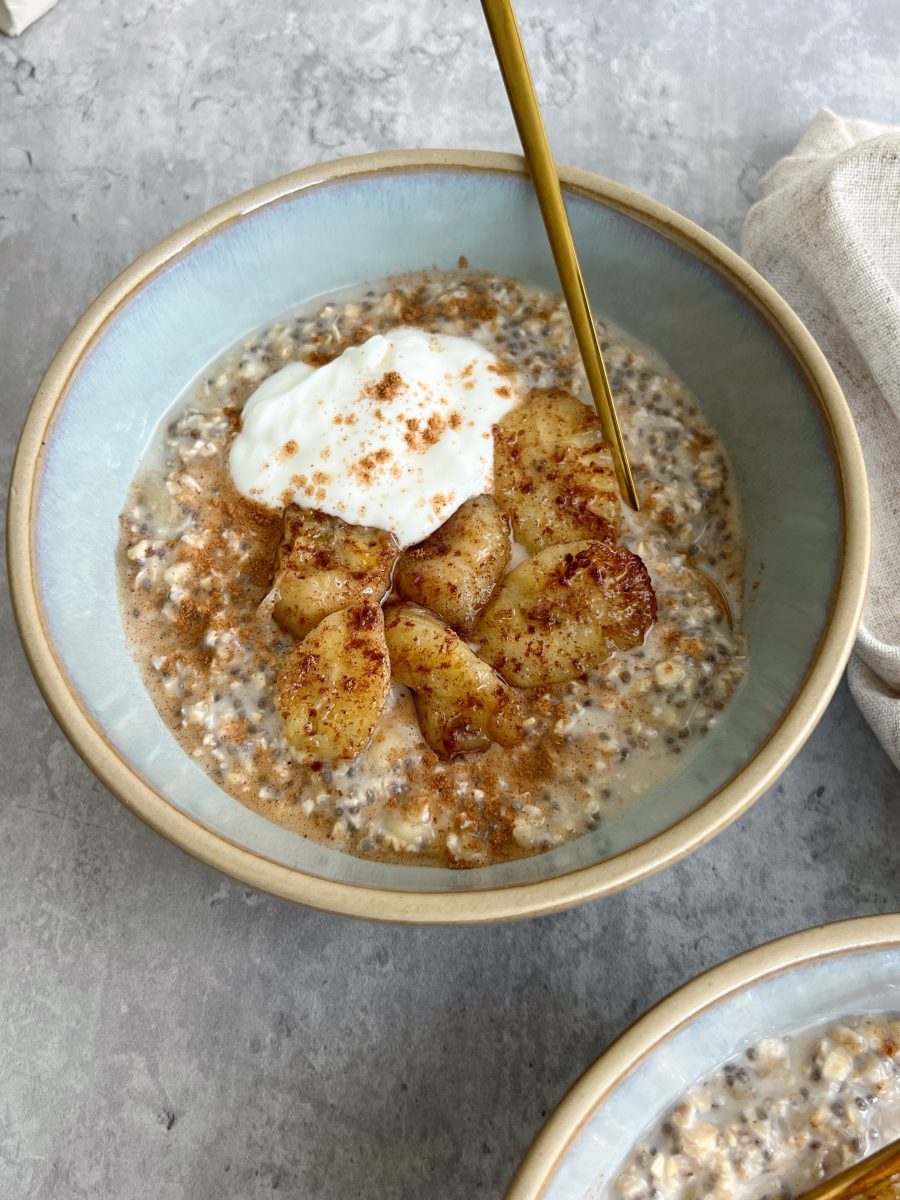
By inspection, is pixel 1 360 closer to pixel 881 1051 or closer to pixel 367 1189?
pixel 367 1189

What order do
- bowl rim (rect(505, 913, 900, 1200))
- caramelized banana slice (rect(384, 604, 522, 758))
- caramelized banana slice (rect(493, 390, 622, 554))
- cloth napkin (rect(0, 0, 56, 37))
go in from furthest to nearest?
cloth napkin (rect(0, 0, 56, 37)) → caramelized banana slice (rect(493, 390, 622, 554)) → caramelized banana slice (rect(384, 604, 522, 758)) → bowl rim (rect(505, 913, 900, 1200))

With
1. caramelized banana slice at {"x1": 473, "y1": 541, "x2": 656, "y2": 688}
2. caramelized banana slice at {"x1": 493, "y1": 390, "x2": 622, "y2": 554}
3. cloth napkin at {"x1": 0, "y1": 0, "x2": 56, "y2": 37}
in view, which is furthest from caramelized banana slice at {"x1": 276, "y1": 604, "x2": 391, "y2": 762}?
cloth napkin at {"x1": 0, "y1": 0, "x2": 56, "y2": 37}

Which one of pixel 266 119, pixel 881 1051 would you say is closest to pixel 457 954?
pixel 881 1051

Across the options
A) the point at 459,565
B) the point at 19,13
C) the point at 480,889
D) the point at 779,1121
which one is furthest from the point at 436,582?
the point at 19,13

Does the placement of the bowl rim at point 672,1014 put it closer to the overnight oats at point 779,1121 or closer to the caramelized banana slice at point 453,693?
the overnight oats at point 779,1121

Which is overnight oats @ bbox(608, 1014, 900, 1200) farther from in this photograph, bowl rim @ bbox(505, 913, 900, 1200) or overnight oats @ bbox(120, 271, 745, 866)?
overnight oats @ bbox(120, 271, 745, 866)

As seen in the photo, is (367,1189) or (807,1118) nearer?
(807,1118)
